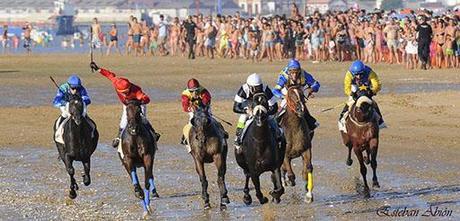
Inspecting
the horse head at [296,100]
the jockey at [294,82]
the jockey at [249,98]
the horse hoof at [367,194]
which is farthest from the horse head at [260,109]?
the horse hoof at [367,194]

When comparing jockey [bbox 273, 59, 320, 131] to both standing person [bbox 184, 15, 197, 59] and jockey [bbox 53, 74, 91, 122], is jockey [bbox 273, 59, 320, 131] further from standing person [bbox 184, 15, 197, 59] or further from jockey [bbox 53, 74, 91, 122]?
standing person [bbox 184, 15, 197, 59]

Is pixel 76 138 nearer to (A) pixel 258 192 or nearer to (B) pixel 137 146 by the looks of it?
(B) pixel 137 146

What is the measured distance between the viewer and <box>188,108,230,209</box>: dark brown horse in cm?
1553

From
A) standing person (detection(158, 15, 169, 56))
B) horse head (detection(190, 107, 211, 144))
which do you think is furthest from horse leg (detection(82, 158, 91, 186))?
standing person (detection(158, 15, 169, 56))

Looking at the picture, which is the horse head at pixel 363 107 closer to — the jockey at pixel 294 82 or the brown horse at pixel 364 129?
the brown horse at pixel 364 129

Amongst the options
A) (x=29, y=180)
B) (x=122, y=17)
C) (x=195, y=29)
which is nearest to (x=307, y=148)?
(x=29, y=180)

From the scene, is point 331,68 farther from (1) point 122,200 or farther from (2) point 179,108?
(1) point 122,200

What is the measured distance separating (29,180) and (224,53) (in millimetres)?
35850

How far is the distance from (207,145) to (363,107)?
229 cm

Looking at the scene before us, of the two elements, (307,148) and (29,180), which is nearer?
(307,148)

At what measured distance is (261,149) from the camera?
15320mm

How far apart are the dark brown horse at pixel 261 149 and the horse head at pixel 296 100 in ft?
2.49

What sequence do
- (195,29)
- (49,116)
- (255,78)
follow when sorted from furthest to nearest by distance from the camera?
1. (195,29)
2. (49,116)
3. (255,78)

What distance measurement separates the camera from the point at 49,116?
28000mm
